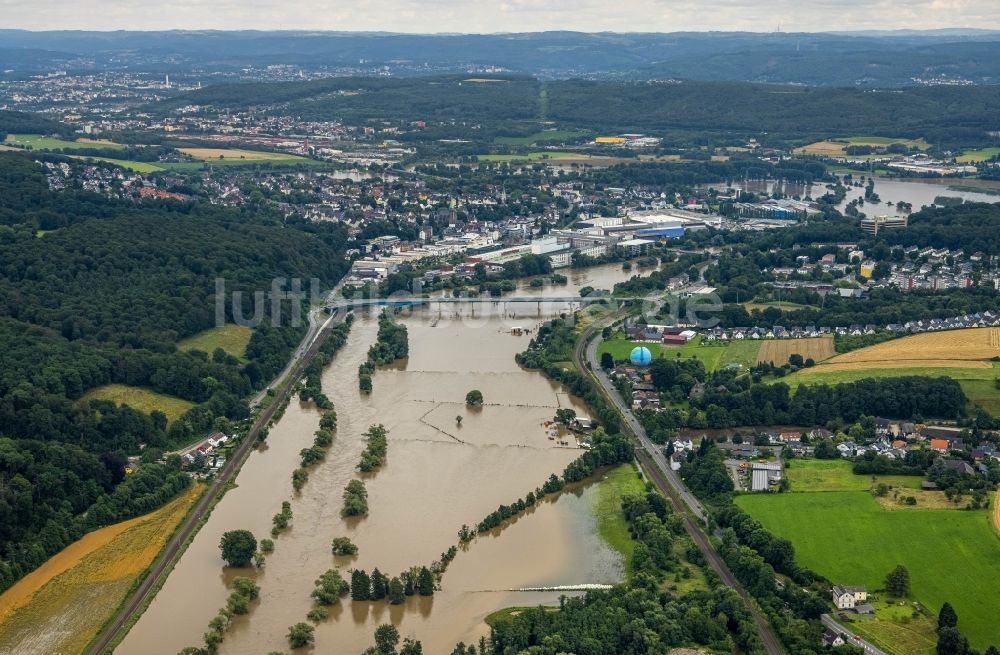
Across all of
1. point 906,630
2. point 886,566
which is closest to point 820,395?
point 886,566

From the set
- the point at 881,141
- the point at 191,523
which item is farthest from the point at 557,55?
the point at 191,523

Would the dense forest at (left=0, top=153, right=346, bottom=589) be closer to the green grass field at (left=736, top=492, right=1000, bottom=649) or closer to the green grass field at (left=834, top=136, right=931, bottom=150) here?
the green grass field at (left=736, top=492, right=1000, bottom=649)

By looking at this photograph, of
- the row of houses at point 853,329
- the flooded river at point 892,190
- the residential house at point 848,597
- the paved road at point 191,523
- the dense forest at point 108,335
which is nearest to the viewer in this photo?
the residential house at point 848,597

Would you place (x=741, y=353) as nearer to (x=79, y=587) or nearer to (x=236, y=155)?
(x=79, y=587)

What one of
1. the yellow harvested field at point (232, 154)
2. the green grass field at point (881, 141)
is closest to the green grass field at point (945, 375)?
the yellow harvested field at point (232, 154)

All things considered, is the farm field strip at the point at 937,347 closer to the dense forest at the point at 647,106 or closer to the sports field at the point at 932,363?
the sports field at the point at 932,363

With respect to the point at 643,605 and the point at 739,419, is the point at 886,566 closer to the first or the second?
the point at 643,605

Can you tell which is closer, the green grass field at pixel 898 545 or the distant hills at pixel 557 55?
the green grass field at pixel 898 545
